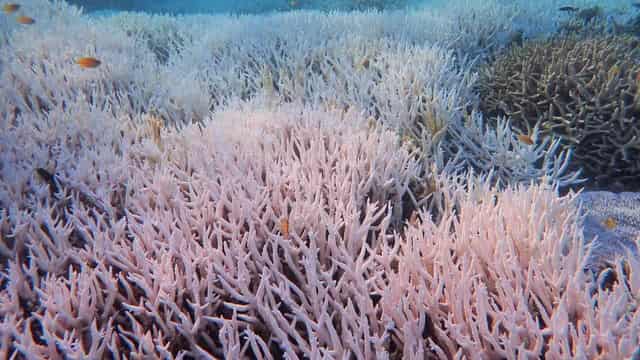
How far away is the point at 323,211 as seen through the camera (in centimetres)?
248

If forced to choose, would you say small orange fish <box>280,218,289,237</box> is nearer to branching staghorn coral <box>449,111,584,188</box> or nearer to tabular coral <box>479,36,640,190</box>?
branching staghorn coral <box>449,111,584,188</box>

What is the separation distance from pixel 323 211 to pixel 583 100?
3654 mm

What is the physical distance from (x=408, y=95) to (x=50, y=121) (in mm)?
3563

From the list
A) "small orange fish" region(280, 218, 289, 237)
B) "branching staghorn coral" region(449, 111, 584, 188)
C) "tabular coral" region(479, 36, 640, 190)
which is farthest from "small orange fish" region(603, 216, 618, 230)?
"small orange fish" region(280, 218, 289, 237)

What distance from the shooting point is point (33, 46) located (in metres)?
6.21

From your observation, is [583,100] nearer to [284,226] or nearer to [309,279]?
[284,226]

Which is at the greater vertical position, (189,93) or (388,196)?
Answer: (189,93)

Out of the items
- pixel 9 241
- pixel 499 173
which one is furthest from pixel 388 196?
pixel 9 241

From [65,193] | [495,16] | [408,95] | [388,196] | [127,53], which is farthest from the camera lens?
[495,16]

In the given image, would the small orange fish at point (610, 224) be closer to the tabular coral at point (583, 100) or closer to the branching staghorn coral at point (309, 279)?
the branching staghorn coral at point (309, 279)

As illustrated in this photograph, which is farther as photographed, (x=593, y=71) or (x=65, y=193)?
(x=593, y=71)

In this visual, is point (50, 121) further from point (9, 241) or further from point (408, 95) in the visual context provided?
point (408, 95)

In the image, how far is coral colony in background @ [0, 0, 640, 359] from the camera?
75.7 inches

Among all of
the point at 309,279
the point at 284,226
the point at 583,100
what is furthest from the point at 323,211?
the point at 583,100
